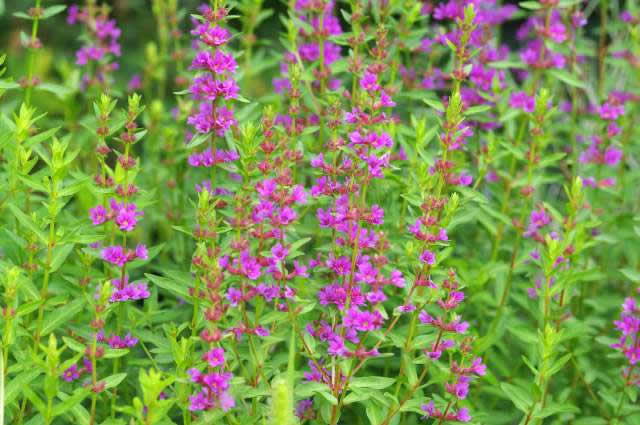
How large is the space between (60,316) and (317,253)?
109 centimetres

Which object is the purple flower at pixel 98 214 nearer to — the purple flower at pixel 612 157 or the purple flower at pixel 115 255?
the purple flower at pixel 115 255

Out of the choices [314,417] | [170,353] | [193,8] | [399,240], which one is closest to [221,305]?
[170,353]

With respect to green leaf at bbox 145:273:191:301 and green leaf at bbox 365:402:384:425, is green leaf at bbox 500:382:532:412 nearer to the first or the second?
green leaf at bbox 365:402:384:425

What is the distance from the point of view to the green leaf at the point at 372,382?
2.99 m

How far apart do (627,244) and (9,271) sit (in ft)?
9.13

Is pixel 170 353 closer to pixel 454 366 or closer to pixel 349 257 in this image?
pixel 349 257

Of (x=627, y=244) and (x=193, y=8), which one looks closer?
(x=627, y=244)

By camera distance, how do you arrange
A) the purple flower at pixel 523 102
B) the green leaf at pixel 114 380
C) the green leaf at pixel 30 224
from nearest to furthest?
the green leaf at pixel 114 380 → the green leaf at pixel 30 224 → the purple flower at pixel 523 102

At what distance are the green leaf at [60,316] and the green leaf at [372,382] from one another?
0.95 meters

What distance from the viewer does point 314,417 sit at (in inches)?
128

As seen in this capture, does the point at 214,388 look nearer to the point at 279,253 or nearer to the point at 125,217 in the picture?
the point at 279,253

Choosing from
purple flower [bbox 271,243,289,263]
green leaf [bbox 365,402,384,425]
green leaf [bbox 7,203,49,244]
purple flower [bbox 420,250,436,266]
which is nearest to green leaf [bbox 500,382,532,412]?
green leaf [bbox 365,402,384,425]

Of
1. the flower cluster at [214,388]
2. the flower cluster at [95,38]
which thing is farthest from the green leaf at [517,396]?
the flower cluster at [95,38]

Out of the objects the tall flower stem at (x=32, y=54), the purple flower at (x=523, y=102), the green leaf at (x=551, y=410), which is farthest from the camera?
the purple flower at (x=523, y=102)
